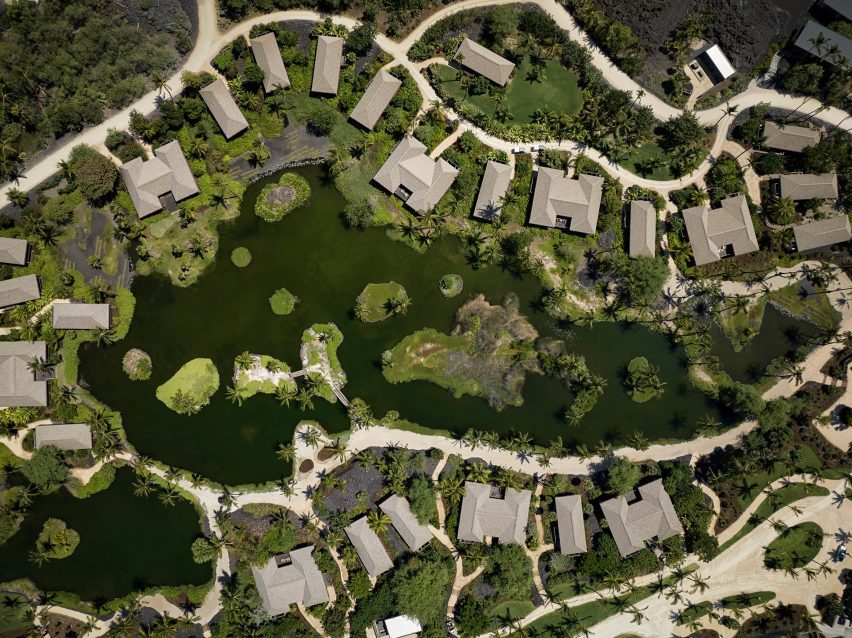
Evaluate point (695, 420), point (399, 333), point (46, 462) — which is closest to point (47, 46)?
point (46, 462)

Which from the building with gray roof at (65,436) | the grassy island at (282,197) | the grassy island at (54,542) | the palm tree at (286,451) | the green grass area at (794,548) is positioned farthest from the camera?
the grassy island at (282,197)

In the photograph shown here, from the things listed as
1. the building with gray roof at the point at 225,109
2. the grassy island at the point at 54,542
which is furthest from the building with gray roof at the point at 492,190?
the grassy island at the point at 54,542

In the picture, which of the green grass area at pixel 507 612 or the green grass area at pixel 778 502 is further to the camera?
the green grass area at pixel 778 502

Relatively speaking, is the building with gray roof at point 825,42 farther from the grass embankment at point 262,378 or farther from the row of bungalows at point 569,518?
the grass embankment at point 262,378

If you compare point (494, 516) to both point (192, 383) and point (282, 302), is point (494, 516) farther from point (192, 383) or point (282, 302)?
point (192, 383)

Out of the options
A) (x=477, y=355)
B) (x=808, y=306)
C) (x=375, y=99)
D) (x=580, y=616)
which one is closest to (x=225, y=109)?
(x=375, y=99)

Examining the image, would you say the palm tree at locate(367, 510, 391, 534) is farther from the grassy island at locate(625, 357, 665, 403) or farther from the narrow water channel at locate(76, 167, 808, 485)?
the grassy island at locate(625, 357, 665, 403)

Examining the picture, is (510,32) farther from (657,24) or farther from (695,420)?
(695,420)

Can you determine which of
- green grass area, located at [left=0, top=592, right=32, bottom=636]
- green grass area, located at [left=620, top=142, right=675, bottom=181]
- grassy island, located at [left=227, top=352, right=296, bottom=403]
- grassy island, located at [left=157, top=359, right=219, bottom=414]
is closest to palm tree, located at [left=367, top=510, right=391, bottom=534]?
grassy island, located at [left=227, top=352, right=296, bottom=403]
